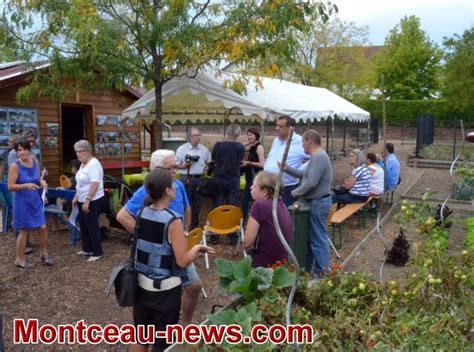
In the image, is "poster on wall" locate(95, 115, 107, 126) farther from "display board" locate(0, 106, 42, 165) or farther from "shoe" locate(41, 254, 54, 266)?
"shoe" locate(41, 254, 54, 266)

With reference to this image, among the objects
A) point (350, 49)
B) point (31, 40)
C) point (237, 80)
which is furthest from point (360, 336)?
point (350, 49)

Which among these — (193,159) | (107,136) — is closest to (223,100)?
(193,159)

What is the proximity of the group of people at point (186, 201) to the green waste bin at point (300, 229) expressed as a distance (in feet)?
0.45

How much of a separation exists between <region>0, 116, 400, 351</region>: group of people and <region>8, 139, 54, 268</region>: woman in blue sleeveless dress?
1 cm

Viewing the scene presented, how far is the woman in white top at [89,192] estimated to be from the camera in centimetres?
567

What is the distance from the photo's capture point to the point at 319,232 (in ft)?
16.4

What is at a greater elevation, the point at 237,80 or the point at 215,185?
the point at 237,80

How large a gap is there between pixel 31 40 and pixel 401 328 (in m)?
7.40

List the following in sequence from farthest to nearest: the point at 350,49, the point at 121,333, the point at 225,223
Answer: the point at 350,49 < the point at 225,223 < the point at 121,333

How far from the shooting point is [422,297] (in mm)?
3041

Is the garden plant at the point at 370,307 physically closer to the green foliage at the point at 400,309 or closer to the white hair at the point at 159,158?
the green foliage at the point at 400,309

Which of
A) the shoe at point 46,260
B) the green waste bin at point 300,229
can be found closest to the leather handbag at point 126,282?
the green waste bin at point 300,229

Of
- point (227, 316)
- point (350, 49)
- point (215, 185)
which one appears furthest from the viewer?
point (350, 49)

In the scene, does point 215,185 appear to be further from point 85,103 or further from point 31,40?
point 85,103
